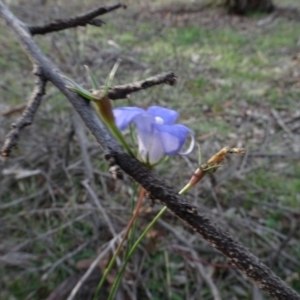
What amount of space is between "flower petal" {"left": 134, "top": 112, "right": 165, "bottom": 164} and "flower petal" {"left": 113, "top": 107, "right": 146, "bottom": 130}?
0.02 metres

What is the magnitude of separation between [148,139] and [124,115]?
5cm

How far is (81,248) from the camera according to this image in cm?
185

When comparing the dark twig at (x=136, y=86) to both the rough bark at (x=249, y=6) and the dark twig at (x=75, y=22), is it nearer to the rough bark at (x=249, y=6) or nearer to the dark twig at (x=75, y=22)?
the dark twig at (x=75, y=22)

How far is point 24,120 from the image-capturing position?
20.1 inches

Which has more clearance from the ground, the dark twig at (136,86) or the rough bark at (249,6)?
the rough bark at (249,6)

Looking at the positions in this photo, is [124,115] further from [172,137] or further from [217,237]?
[217,237]

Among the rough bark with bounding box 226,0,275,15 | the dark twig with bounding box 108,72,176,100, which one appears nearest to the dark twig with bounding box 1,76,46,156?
the dark twig with bounding box 108,72,176,100

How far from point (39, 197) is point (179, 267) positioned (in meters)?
0.64

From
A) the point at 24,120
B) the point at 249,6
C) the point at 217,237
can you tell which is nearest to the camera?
the point at 217,237

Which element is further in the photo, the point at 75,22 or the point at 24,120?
the point at 75,22

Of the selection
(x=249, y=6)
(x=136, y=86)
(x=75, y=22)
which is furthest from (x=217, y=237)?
(x=249, y=6)

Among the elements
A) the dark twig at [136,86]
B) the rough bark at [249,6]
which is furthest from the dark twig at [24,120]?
the rough bark at [249,6]

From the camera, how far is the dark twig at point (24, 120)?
47 cm

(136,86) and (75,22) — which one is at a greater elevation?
(75,22)
